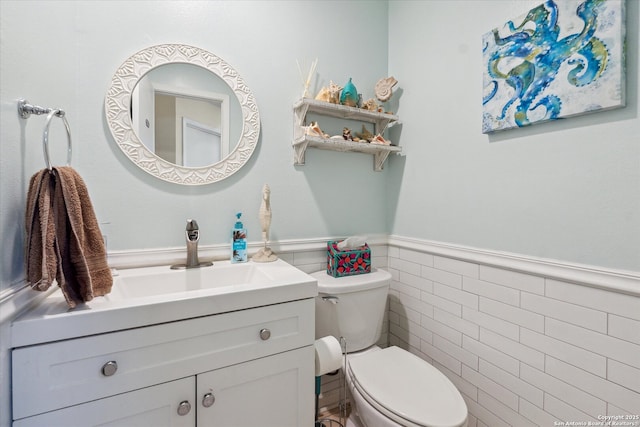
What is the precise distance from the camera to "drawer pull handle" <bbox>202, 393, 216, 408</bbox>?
32.9 inches

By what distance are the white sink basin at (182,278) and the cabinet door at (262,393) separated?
29 centimetres

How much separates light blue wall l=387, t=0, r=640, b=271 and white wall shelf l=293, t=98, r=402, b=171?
16cm

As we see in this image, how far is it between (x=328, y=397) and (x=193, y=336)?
42.0 inches

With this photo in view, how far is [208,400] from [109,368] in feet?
A: 0.97

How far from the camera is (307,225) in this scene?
5.00 ft

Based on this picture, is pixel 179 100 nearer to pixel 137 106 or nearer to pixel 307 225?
pixel 137 106

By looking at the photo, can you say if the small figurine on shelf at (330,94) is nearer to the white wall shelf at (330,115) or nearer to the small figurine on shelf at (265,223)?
the white wall shelf at (330,115)

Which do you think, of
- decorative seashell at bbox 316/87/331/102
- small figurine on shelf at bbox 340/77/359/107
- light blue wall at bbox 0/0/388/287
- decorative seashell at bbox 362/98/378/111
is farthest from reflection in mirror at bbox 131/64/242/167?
decorative seashell at bbox 362/98/378/111

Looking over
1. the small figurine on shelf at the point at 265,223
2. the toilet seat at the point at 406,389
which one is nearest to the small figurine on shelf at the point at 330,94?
the small figurine on shelf at the point at 265,223

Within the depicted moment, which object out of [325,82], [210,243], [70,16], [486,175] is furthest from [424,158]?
[70,16]

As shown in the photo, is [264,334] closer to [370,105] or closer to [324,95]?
[324,95]

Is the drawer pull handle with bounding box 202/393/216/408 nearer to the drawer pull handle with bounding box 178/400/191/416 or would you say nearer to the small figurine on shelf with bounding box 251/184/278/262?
the drawer pull handle with bounding box 178/400/191/416

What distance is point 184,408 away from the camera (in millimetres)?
809

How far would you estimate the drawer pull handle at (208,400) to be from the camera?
2.74 ft
